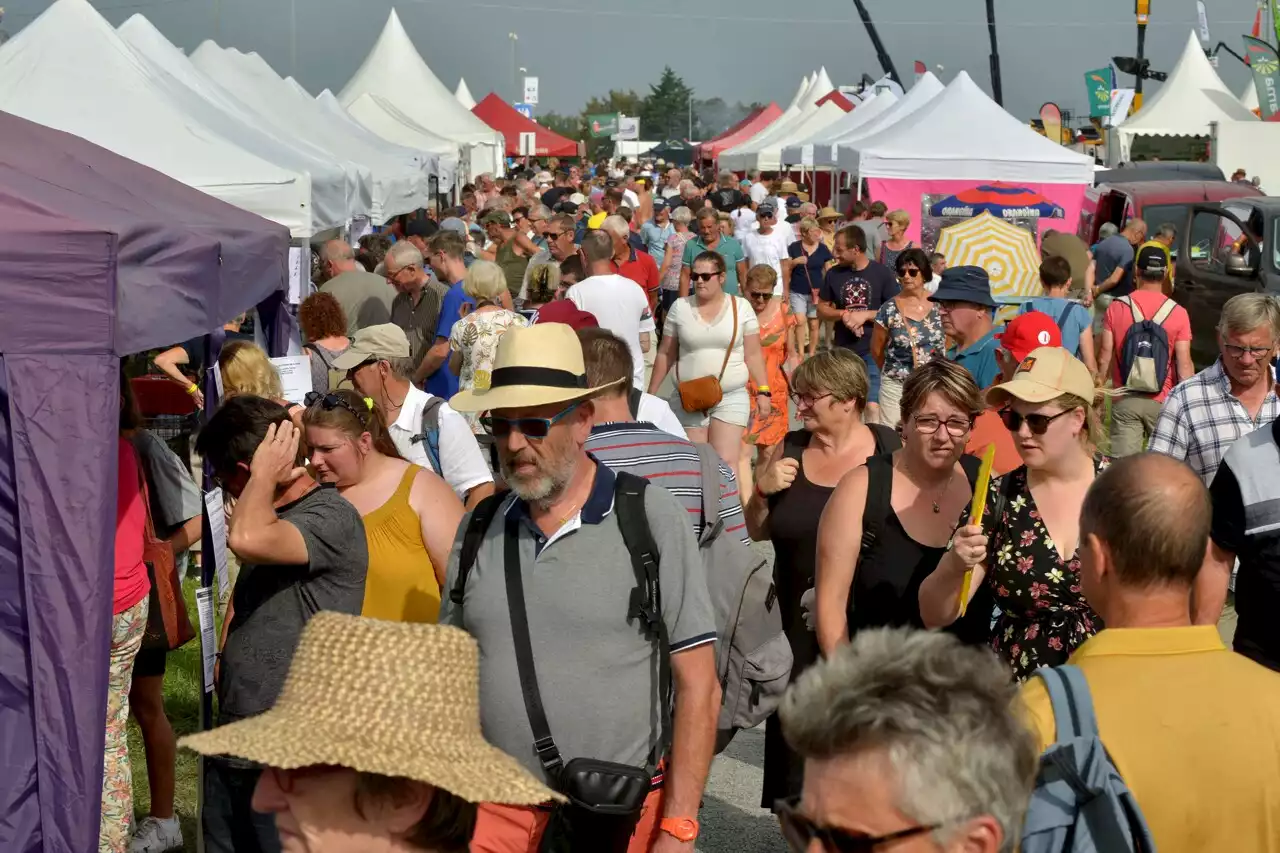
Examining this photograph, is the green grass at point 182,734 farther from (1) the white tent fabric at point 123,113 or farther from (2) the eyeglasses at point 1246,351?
(2) the eyeglasses at point 1246,351

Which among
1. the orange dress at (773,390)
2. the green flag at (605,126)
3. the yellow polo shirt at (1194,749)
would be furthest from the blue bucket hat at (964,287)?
the green flag at (605,126)

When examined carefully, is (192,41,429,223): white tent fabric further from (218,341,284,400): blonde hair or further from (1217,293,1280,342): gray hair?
(1217,293,1280,342): gray hair

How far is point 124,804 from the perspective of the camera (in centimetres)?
494

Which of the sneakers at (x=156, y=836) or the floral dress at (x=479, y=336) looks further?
the floral dress at (x=479, y=336)

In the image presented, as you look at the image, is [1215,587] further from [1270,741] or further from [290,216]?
[290,216]

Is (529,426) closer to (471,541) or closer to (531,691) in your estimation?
(471,541)

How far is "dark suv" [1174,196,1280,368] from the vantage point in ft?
46.3

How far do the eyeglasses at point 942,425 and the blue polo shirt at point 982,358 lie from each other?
262 cm

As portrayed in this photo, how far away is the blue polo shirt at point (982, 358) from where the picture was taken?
7059 millimetres

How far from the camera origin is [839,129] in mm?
32969

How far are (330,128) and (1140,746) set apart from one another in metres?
16.8

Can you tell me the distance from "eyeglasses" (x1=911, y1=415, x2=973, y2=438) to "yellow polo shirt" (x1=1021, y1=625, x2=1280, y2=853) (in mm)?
1908

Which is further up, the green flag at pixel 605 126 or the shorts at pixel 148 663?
the green flag at pixel 605 126

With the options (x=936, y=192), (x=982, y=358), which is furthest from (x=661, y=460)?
(x=936, y=192)
